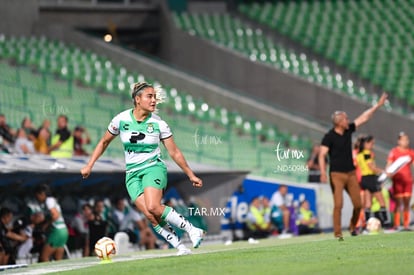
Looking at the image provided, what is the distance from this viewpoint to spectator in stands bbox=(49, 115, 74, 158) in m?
25.0

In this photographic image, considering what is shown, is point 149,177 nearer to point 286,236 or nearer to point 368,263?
point 368,263

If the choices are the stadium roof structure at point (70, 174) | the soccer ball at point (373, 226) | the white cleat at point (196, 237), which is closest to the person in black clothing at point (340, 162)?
the soccer ball at point (373, 226)

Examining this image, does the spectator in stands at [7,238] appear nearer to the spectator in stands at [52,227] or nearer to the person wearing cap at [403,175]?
the spectator in stands at [52,227]

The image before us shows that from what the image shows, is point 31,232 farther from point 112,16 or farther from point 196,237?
point 112,16

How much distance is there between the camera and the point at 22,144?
2438cm

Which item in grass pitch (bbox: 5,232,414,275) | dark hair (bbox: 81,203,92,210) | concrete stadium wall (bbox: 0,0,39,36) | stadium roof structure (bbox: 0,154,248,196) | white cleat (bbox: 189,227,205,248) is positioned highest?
concrete stadium wall (bbox: 0,0,39,36)

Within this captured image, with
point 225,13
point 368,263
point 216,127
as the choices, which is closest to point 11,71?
point 216,127

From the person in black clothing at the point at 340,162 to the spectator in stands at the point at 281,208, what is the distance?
6.99m

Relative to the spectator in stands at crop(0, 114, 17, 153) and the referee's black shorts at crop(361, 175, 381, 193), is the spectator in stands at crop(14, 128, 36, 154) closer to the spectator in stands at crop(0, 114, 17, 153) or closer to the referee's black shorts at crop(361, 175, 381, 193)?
the spectator in stands at crop(0, 114, 17, 153)

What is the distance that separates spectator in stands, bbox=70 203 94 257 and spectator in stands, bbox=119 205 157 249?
891 mm

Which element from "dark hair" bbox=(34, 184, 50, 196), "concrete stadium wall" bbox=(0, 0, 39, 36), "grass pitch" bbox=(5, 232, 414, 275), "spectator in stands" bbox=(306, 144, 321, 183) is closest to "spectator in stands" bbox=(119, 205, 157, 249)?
"dark hair" bbox=(34, 184, 50, 196)

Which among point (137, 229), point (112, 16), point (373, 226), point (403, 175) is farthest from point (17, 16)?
point (373, 226)

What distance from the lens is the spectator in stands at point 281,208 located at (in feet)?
90.3

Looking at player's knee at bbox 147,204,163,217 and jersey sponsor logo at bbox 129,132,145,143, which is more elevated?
jersey sponsor logo at bbox 129,132,145,143
